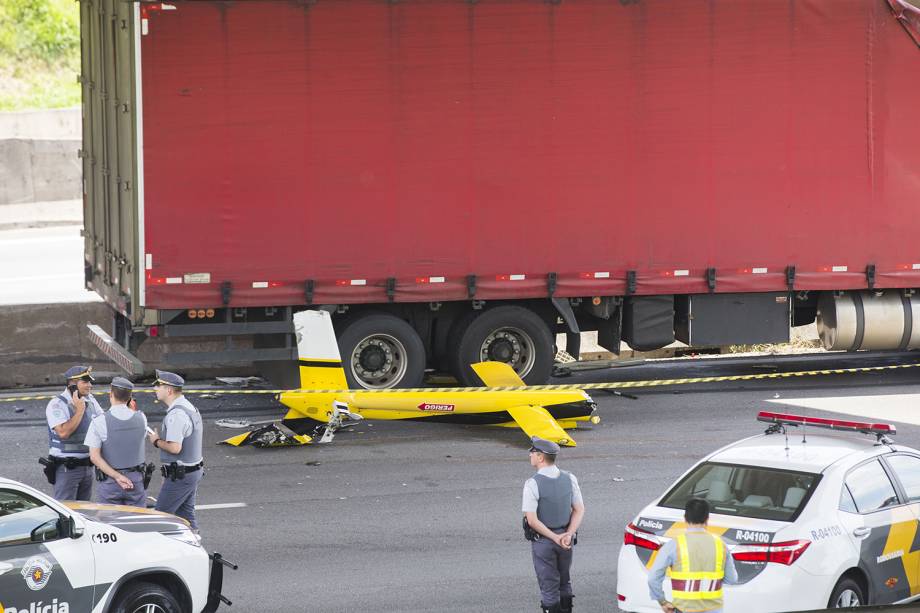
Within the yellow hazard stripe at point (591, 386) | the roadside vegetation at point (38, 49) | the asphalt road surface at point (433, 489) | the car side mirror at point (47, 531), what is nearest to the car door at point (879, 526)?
the asphalt road surface at point (433, 489)

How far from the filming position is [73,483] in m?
10.5

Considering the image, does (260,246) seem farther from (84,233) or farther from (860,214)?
(860,214)

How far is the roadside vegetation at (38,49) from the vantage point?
121 feet

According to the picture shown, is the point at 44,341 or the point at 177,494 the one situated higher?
the point at 44,341

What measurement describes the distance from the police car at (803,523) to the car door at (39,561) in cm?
330

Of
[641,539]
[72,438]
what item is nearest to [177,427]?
[72,438]

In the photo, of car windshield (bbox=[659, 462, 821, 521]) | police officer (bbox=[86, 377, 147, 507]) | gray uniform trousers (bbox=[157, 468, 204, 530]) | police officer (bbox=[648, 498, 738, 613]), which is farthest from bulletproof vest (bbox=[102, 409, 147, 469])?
police officer (bbox=[648, 498, 738, 613])

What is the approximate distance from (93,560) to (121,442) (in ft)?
6.68

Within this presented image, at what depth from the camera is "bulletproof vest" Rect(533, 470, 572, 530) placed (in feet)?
28.5

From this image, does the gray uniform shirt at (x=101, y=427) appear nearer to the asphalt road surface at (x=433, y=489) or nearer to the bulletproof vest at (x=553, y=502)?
the asphalt road surface at (x=433, y=489)

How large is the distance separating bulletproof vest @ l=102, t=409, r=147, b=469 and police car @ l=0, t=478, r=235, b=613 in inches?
46.8

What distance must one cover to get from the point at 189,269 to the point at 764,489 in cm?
872

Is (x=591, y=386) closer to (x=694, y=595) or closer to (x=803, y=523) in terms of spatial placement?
(x=803, y=523)

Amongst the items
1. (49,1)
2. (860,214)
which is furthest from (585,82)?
(49,1)
